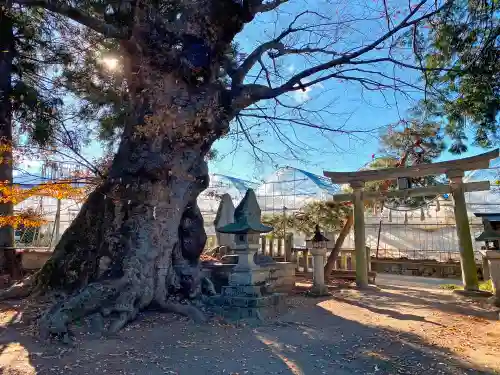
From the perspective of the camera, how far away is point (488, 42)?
4727 mm

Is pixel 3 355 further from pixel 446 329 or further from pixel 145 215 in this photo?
pixel 446 329

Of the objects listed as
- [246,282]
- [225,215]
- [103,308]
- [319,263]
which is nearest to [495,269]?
[319,263]

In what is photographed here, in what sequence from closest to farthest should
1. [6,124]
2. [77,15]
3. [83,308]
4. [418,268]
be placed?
[83,308] → [77,15] → [6,124] → [418,268]

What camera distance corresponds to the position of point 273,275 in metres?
8.31

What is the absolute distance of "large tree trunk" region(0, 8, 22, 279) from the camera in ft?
30.5

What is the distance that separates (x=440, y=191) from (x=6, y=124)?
11391 millimetres

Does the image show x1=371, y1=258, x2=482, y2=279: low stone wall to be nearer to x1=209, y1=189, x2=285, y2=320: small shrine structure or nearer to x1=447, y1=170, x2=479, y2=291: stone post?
x1=447, y1=170, x2=479, y2=291: stone post

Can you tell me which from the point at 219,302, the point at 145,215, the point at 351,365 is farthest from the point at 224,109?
the point at 351,365

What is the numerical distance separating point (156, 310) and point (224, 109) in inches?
143

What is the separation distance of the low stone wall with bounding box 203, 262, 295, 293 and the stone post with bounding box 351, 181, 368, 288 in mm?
1839

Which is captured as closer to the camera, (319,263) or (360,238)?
(319,263)

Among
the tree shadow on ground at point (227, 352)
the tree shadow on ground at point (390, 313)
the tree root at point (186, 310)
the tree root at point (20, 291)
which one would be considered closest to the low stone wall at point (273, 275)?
the tree shadow on ground at point (390, 313)

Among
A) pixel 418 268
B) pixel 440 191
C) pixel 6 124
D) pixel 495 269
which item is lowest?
pixel 418 268

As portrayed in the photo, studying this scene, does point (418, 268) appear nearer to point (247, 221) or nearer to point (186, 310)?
point (247, 221)
